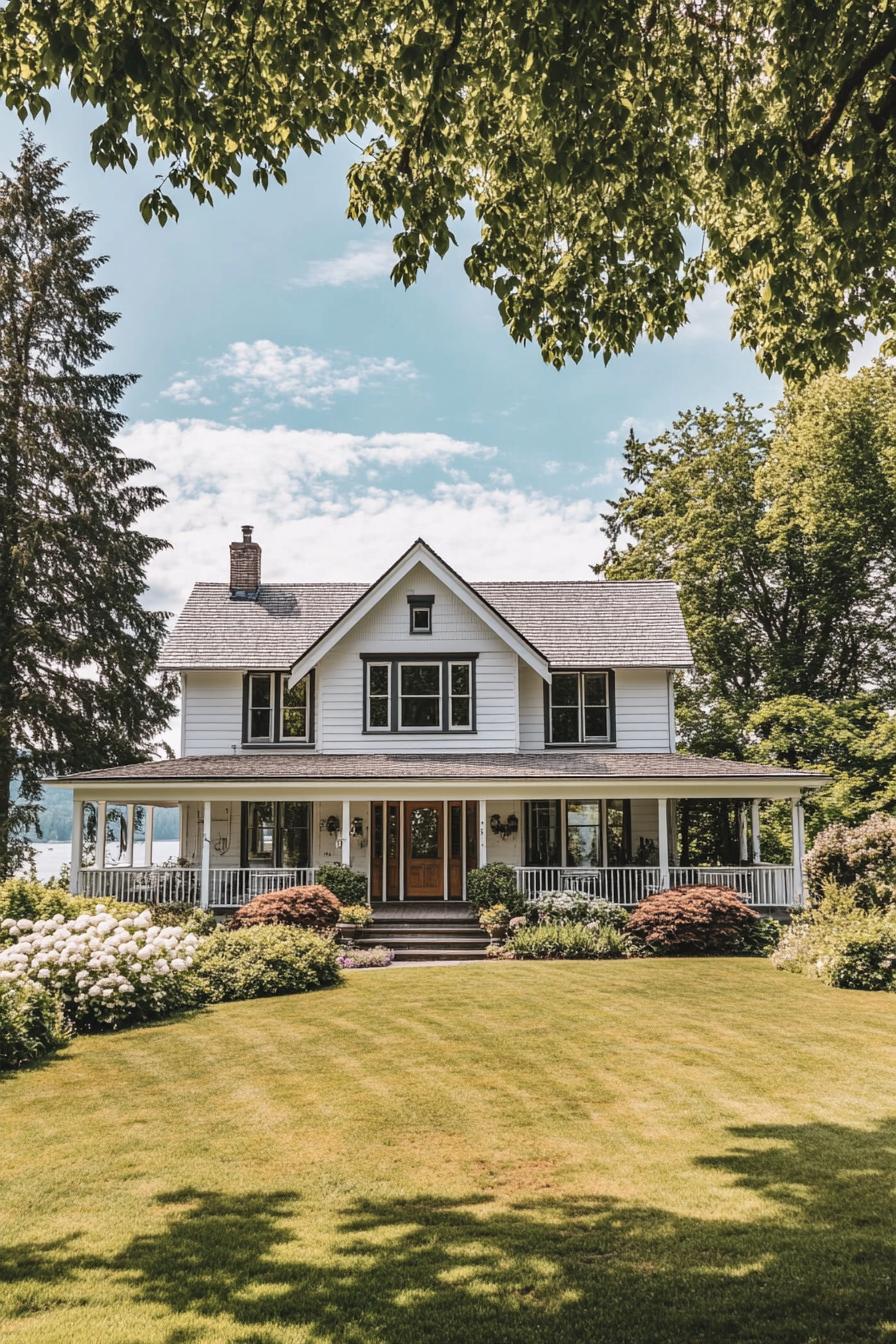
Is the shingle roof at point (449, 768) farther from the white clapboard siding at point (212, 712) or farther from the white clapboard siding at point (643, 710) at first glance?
the white clapboard siding at point (212, 712)

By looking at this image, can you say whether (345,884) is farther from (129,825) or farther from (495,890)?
(129,825)

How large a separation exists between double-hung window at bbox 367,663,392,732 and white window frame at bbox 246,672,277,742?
2.74 metres

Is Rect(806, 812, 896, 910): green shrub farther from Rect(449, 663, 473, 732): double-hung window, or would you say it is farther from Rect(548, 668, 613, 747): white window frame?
Rect(449, 663, 473, 732): double-hung window

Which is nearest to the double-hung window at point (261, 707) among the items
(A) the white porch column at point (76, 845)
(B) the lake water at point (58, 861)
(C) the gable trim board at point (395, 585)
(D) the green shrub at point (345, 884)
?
(C) the gable trim board at point (395, 585)

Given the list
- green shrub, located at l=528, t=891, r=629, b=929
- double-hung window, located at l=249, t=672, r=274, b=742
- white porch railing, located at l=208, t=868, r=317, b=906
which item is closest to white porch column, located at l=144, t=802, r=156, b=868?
white porch railing, located at l=208, t=868, r=317, b=906

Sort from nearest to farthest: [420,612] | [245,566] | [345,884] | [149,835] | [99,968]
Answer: [99,968] → [345,884] → [420,612] → [149,835] → [245,566]

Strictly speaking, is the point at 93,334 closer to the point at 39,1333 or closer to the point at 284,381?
the point at 284,381

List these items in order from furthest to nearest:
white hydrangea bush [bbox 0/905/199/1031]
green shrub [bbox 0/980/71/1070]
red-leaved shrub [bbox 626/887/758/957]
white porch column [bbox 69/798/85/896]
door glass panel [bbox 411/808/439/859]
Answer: door glass panel [bbox 411/808/439/859]
white porch column [bbox 69/798/85/896]
red-leaved shrub [bbox 626/887/758/957]
white hydrangea bush [bbox 0/905/199/1031]
green shrub [bbox 0/980/71/1070]

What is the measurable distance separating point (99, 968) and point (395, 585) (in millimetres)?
13608

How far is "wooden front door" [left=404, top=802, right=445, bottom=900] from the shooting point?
2403 centimetres

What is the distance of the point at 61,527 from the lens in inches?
1173

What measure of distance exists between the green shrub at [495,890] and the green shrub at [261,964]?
4782mm

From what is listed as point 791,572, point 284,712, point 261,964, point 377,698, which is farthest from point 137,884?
point 791,572

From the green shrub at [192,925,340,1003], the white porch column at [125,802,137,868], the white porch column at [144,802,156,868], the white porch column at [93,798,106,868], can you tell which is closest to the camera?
the green shrub at [192,925,340,1003]
